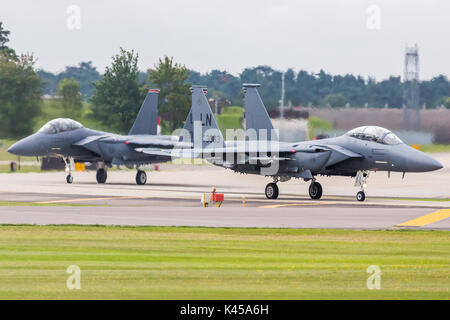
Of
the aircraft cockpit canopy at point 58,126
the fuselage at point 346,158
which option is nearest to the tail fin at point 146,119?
the aircraft cockpit canopy at point 58,126

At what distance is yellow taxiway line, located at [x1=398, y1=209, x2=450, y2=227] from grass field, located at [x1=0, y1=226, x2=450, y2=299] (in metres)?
1.84

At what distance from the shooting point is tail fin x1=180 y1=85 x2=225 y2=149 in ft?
131

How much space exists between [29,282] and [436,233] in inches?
464

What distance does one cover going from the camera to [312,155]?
111 feet

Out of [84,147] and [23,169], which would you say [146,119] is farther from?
[23,169]

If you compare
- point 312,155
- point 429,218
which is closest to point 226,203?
point 312,155

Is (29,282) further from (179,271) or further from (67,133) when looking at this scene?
(67,133)

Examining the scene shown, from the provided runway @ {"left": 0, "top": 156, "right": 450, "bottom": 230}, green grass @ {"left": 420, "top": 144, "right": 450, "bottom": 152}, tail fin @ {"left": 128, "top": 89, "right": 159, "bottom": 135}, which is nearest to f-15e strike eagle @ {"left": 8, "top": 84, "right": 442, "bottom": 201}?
tail fin @ {"left": 128, "top": 89, "right": 159, "bottom": 135}

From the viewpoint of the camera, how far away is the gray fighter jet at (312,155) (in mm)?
32500

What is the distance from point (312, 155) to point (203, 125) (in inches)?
313

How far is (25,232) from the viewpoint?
68.0 ft

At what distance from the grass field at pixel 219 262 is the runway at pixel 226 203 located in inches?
82.1

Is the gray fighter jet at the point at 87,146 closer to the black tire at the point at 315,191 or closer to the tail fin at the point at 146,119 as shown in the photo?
the tail fin at the point at 146,119
